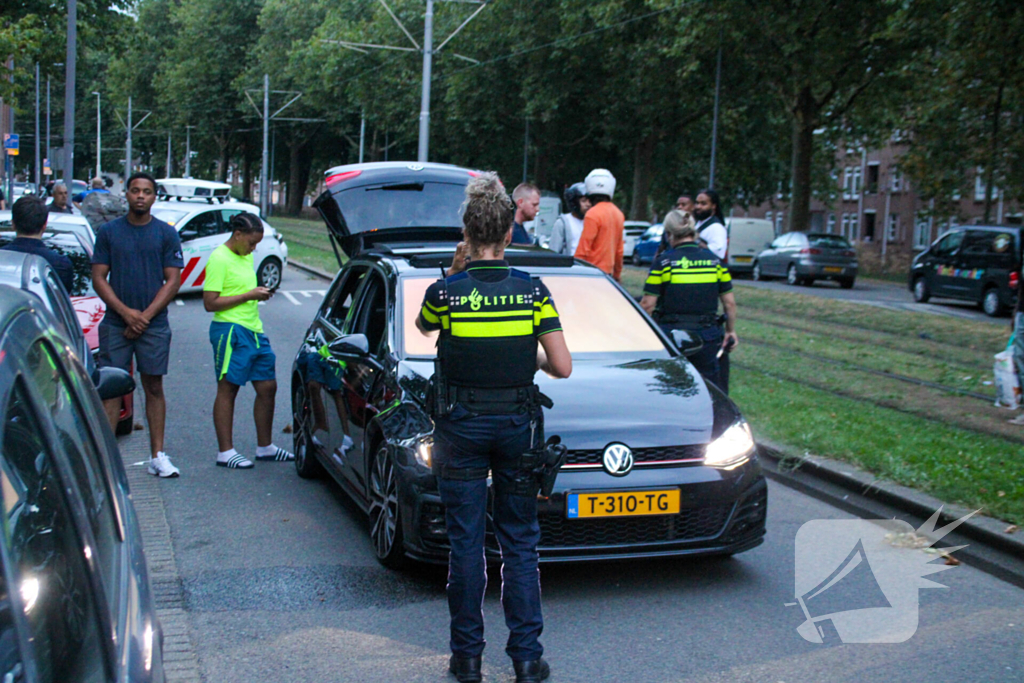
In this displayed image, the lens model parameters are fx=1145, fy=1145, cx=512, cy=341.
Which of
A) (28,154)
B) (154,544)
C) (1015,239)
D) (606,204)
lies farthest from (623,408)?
(28,154)

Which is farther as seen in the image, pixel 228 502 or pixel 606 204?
pixel 606 204

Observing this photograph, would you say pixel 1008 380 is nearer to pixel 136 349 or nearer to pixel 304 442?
pixel 304 442

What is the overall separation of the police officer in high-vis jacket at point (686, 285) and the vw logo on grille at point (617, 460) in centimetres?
269

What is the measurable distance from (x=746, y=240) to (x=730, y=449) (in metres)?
31.9

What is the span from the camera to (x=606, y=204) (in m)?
8.71

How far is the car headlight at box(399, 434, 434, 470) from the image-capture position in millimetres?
4934

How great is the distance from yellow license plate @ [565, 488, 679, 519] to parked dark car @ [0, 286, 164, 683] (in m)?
2.51

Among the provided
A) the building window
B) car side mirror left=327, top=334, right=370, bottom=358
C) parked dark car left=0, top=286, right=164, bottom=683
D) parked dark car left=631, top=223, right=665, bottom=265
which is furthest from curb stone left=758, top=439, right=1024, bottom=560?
the building window

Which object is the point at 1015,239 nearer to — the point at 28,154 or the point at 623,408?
the point at 623,408

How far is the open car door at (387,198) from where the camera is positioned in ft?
35.0

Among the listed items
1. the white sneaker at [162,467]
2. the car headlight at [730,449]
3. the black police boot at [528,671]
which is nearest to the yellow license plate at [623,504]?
the car headlight at [730,449]

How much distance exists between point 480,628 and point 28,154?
91829 millimetres

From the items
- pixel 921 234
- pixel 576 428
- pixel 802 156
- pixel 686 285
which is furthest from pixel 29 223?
pixel 921 234

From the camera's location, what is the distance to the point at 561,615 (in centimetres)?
484
